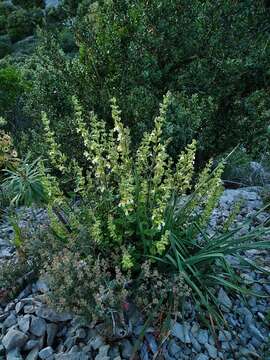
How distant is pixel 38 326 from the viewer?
2469 mm

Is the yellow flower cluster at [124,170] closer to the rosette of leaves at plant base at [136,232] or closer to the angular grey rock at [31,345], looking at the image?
the rosette of leaves at plant base at [136,232]

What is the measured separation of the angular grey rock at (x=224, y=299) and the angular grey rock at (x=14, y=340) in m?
1.24

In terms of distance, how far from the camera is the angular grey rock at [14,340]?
240 centimetres

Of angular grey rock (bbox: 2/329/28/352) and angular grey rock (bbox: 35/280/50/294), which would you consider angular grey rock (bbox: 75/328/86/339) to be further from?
angular grey rock (bbox: 35/280/50/294)

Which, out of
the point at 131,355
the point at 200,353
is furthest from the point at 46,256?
the point at 200,353

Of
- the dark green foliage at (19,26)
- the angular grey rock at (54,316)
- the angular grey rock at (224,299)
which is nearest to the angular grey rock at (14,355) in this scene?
the angular grey rock at (54,316)

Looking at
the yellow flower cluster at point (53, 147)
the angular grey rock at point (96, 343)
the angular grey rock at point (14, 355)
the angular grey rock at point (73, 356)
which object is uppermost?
the yellow flower cluster at point (53, 147)

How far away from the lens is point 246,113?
4.66m

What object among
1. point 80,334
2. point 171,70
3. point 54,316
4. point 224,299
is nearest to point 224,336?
point 224,299

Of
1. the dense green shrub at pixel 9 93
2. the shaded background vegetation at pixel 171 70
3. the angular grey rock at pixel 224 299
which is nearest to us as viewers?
the angular grey rock at pixel 224 299

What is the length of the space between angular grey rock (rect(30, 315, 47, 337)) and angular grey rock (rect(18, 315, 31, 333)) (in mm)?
27

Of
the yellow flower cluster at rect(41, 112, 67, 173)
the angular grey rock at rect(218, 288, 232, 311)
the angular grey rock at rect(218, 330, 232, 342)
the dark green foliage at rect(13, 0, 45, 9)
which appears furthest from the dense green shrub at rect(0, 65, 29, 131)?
the dark green foliage at rect(13, 0, 45, 9)

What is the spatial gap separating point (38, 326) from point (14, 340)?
0.50 feet

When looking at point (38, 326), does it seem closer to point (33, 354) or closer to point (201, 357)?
point (33, 354)
